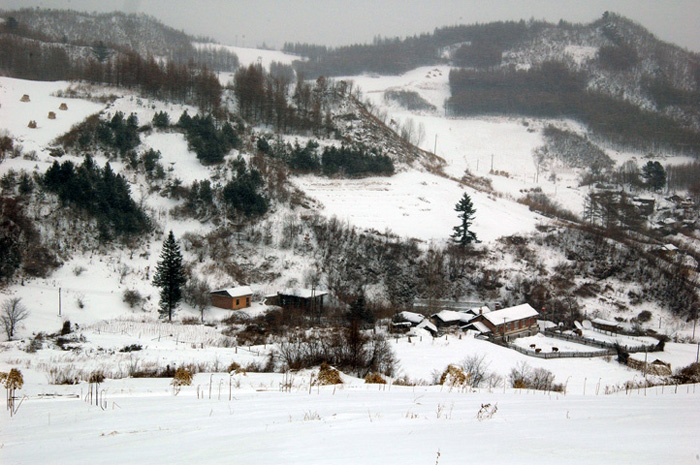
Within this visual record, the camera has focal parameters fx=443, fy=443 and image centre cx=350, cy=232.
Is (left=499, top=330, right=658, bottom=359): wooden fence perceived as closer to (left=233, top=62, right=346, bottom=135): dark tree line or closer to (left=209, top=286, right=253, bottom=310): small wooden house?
(left=209, top=286, right=253, bottom=310): small wooden house

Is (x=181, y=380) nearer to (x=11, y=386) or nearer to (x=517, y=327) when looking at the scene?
(x=11, y=386)

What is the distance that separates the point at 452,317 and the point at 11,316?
2564 cm

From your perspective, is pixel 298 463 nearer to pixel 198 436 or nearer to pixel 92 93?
pixel 198 436

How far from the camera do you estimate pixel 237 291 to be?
30984 millimetres

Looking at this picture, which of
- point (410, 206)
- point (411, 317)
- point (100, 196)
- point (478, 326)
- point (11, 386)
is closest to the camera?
point (11, 386)

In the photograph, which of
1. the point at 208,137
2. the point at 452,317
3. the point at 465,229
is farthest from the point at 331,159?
the point at 452,317

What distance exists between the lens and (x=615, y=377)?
21.4 m

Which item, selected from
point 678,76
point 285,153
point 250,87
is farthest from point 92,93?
point 678,76

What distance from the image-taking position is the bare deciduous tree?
803 inches

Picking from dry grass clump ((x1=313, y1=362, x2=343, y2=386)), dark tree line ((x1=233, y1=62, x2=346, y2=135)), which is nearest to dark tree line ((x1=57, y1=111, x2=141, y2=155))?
dark tree line ((x1=233, y1=62, x2=346, y2=135))

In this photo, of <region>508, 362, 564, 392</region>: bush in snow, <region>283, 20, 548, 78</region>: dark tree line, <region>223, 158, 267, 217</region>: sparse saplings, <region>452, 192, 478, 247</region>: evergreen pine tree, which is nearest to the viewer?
<region>508, 362, 564, 392</region>: bush in snow

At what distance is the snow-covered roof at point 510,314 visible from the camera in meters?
31.0

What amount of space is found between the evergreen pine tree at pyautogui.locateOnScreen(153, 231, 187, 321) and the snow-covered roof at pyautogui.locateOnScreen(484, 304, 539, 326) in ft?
68.9

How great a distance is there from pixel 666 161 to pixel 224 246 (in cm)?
8485
